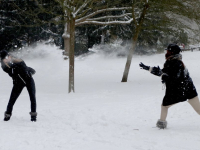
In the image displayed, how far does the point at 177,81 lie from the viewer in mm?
5297

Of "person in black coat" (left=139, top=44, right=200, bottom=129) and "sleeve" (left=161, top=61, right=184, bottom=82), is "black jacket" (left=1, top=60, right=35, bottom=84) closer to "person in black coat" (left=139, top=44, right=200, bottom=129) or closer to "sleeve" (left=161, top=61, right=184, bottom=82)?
"person in black coat" (left=139, top=44, right=200, bottom=129)

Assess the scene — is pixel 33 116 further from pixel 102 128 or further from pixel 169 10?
pixel 169 10

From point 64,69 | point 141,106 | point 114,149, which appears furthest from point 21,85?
point 64,69

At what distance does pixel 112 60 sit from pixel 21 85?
756 inches

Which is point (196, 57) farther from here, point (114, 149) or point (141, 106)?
point (114, 149)

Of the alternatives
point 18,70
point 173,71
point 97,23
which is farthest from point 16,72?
point 97,23

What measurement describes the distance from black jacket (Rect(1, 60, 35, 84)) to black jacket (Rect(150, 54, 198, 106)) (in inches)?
105

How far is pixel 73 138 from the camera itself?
4.90 m

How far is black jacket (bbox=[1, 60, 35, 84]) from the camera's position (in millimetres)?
5820

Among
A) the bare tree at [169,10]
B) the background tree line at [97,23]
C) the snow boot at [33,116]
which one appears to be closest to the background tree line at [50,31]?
the background tree line at [97,23]

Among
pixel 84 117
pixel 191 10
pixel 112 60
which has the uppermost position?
pixel 191 10

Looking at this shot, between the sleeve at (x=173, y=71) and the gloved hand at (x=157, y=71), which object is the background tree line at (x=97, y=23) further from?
the sleeve at (x=173, y=71)

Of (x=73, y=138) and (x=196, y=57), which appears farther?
(x=196, y=57)

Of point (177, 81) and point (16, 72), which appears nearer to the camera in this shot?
point (177, 81)
